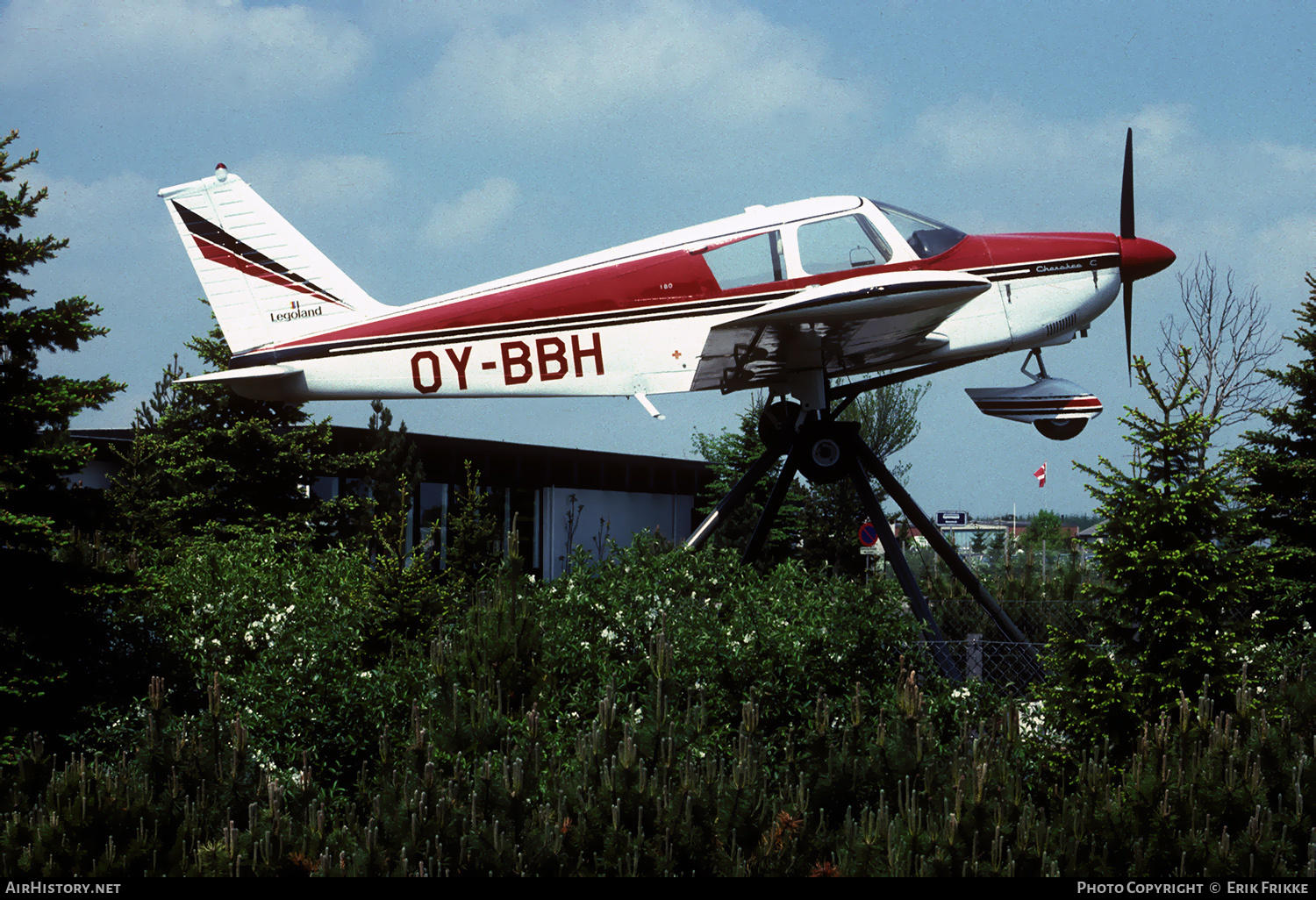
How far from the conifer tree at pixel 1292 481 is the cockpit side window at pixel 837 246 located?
18.1ft

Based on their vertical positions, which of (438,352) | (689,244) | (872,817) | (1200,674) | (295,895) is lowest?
(295,895)

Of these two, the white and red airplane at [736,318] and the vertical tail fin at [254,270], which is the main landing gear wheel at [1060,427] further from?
the vertical tail fin at [254,270]

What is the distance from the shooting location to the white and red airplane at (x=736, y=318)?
9.81 m

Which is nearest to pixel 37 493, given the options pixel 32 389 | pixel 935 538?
pixel 32 389

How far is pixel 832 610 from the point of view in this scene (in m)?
8.08

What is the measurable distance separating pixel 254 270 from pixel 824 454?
7.51 metres

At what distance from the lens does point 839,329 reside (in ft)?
30.3

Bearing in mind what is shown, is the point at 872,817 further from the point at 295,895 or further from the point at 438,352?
the point at 438,352

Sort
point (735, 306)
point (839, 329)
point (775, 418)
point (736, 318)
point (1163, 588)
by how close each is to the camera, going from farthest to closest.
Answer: point (775, 418), point (735, 306), point (736, 318), point (839, 329), point (1163, 588)

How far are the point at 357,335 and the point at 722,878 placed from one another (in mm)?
8192

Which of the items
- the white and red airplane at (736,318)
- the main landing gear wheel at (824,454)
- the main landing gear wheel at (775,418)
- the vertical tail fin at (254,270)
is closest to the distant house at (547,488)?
the vertical tail fin at (254,270)

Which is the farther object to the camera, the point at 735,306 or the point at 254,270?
the point at 254,270

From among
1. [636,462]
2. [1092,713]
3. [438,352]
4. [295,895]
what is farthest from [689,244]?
[636,462]

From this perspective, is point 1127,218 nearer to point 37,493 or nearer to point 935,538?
point 935,538
